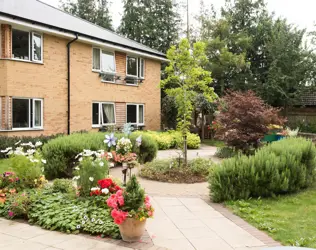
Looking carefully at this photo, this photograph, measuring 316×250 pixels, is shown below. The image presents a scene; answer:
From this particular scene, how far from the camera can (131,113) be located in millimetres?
20531

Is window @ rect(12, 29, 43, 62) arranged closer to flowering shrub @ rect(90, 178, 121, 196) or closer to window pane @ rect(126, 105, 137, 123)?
window pane @ rect(126, 105, 137, 123)

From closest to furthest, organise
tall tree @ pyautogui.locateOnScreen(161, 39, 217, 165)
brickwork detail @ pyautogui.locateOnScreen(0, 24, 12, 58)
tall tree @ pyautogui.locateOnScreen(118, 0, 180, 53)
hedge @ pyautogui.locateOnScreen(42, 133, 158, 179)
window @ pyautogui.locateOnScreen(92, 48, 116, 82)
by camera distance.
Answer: hedge @ pyautogui.locateOnScreen(42, 133, 158, 179), tall tree @ pyautogui.locateOnScreen(161, 39, 217, 165), brickwork detail @ pyautogui.locateOnScreen(0, 24, 12, 58), window @ pyautogui.locateOnScreen(92, 48, 116, 82), tall tree @ pyautogui.locateOnScreen(118, 0, 180, 53)

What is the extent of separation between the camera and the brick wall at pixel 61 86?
1398 centimetres

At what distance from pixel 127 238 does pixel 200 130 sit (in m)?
19.7

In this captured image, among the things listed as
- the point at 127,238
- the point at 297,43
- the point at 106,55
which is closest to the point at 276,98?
the point at 297,43

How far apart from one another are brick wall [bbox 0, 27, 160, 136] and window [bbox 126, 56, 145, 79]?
1.97 ft

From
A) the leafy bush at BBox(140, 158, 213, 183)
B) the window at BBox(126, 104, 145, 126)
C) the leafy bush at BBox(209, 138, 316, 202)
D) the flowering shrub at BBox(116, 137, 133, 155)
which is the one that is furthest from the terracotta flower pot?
the window at BBox(126, 104, 145, 126)

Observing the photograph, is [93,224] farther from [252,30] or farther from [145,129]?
[252,30]

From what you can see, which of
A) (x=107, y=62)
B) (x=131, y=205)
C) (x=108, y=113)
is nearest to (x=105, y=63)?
(x=107, y=62)

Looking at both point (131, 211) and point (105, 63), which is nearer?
point (131, 211)

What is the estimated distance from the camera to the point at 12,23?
44.0 feet

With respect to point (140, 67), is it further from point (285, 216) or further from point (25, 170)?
point (285, 216)

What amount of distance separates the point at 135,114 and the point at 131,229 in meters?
16.5

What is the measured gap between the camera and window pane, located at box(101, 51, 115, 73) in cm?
1848
